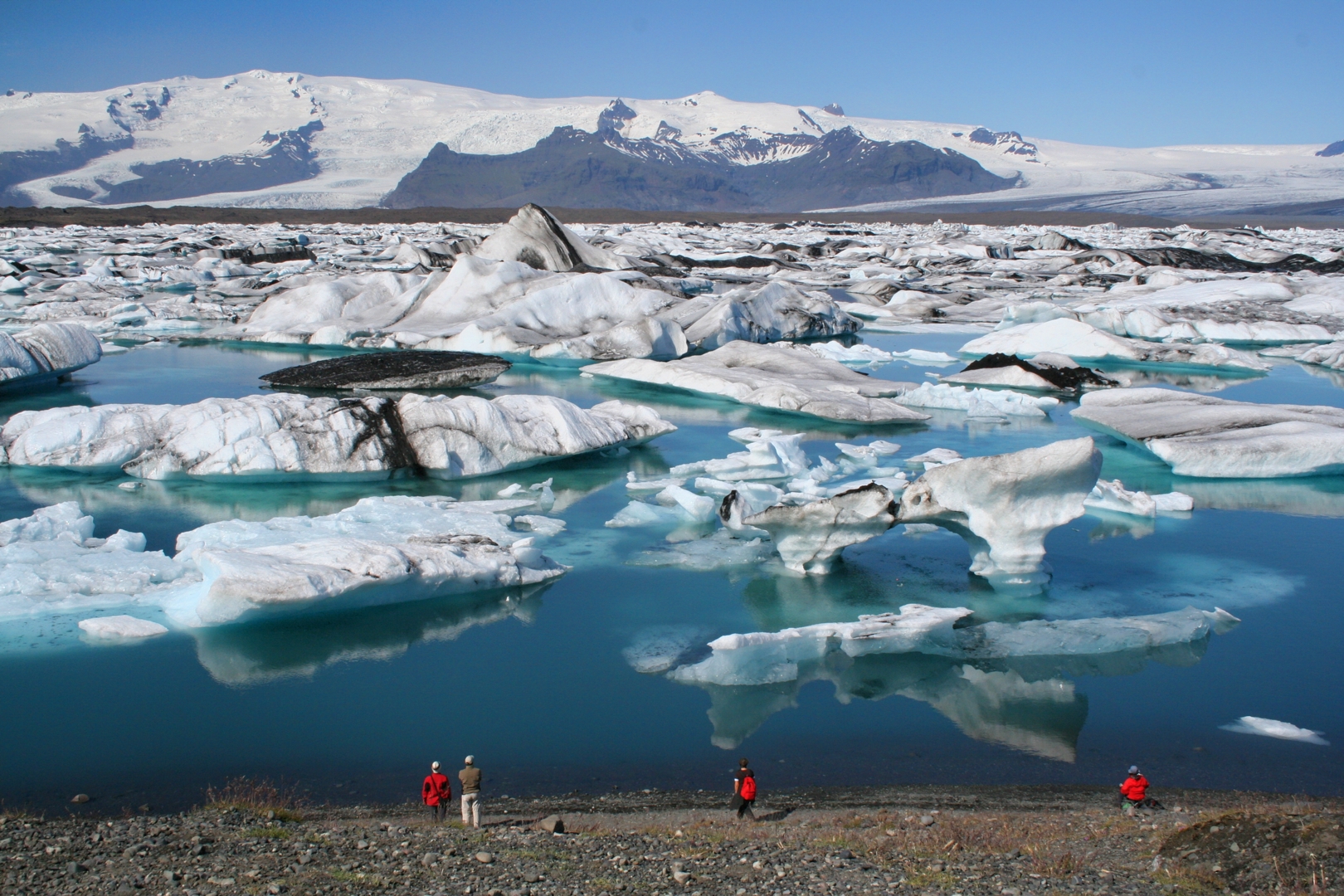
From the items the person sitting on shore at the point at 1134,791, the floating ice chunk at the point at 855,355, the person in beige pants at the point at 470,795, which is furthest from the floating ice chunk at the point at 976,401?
the person in beige pants at the point at 470,795

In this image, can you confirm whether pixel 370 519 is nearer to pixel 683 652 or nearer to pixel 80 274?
pixel 683 652

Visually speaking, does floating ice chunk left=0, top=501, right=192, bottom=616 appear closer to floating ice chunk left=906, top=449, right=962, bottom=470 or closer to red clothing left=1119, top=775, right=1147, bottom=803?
red clothing left=1119, top=775, right=1147, bottom=803

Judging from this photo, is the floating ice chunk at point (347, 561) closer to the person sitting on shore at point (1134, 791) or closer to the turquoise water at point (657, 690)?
the turquoise water at point (657, 690)

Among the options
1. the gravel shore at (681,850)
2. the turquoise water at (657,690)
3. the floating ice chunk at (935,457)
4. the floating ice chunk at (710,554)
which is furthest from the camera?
the floating ice chunk at (935,457)

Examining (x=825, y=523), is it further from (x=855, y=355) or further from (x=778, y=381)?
(x=855, y=355)

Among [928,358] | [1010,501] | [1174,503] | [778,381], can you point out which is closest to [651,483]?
[1010,501]

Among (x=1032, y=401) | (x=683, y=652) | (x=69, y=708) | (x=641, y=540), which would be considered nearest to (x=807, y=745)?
(x=683, y=652)
